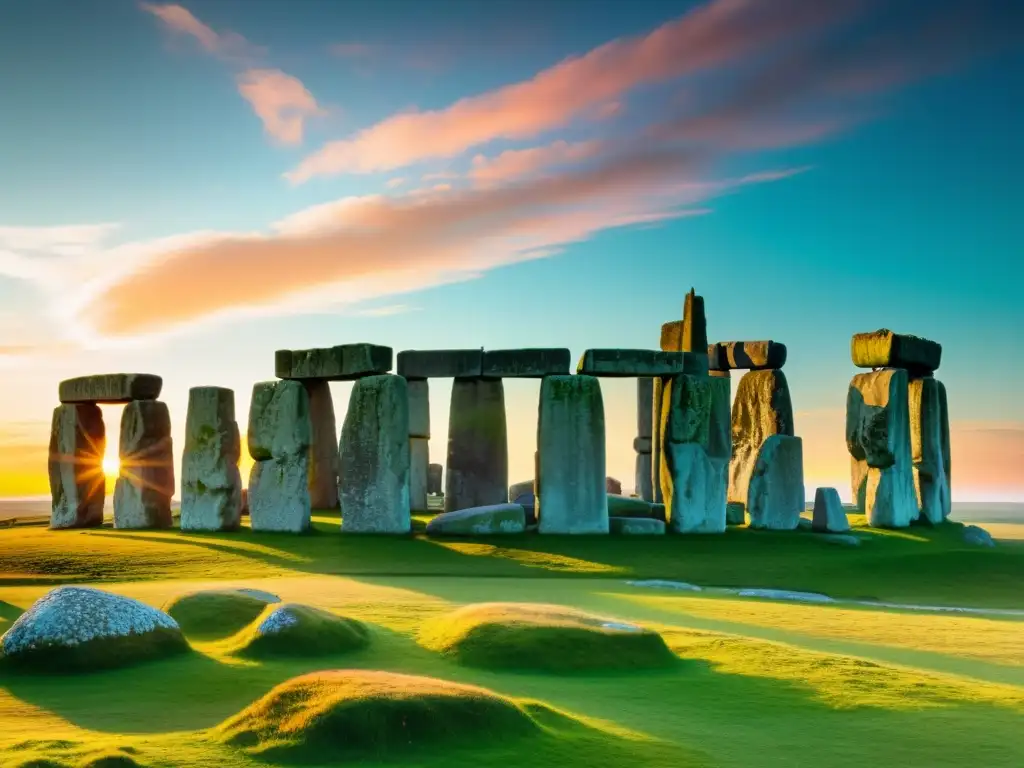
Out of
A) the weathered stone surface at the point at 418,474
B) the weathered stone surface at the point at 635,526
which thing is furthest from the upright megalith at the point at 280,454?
the weathered stone surface at the point at 418,474

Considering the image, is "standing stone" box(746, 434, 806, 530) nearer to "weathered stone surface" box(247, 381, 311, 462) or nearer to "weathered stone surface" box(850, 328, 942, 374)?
"weathered stone surface" box(850, 328, 942, 374)

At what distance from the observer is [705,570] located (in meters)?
17.8

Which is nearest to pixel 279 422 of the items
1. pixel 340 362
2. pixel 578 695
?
pixel 340 362

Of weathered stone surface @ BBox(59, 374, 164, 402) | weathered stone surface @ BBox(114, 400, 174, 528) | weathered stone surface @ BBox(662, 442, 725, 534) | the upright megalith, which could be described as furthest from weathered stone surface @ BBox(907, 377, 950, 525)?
weathered stone surface @ BBox(59, 374, 164, 402)

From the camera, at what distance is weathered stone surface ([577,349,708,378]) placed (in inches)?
840

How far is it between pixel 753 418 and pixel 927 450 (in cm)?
500

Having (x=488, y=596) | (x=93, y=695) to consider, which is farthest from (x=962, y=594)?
(x=93, y=695)

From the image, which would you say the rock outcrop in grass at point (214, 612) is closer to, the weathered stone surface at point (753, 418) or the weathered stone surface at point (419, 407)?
the weathered stone surface at point (419, 407)

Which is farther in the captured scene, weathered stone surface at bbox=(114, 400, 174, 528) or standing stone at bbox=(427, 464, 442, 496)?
standing stone at bbox=(427, 464, 442, 496)

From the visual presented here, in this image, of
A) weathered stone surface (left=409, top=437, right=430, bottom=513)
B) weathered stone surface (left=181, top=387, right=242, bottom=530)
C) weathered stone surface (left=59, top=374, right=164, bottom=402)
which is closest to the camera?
weathered stone surface (left=181, top=387, right=242, bottom=530)

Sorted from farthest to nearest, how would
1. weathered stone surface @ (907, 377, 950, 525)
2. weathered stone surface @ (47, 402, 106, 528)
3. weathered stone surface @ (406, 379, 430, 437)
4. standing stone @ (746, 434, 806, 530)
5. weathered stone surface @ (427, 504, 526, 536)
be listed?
weathered stone surface @ (406, 379, 430, 437) < weathered stone surface @ (907, 377, 950, 525) < weathered stone surface @ (47, 402, 106, 528) < standing stone @ (746, 434, 806, 530) < weathered stone surface @ (427, 504, 526, 536)

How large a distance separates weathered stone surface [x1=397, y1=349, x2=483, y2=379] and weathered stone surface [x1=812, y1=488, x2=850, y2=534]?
25.0 ft

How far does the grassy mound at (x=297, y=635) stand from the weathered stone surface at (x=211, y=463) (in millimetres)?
13808

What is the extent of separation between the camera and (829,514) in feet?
71.6
